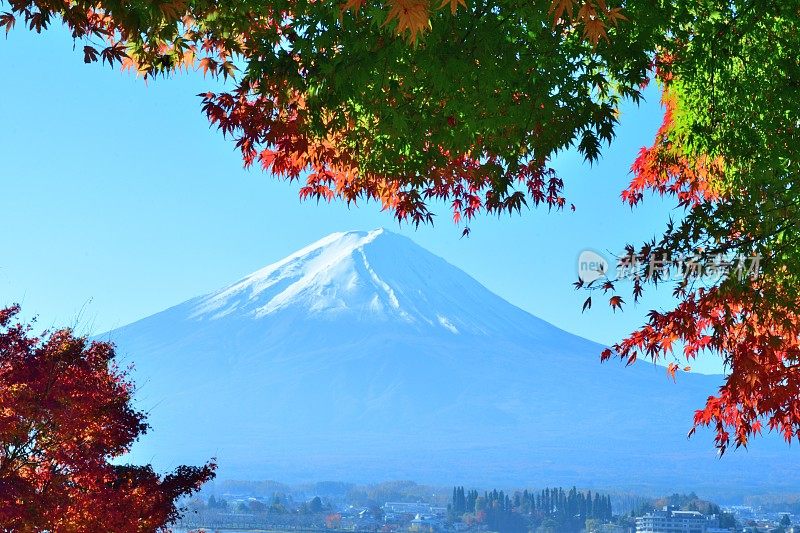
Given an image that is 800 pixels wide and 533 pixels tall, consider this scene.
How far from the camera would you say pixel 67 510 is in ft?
29.0

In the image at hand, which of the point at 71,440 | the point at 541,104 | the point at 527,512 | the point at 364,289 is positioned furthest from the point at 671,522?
the point at 364,289

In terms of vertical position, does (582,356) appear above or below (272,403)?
above

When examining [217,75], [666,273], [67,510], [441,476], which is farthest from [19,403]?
[441,476]

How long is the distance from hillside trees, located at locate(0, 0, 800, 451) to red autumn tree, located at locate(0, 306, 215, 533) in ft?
10.2

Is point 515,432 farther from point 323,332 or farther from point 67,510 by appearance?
point 67,510

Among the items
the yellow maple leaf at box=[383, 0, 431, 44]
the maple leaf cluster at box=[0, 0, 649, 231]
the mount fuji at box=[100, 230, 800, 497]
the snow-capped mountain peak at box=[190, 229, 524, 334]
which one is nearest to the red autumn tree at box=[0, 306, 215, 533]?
the maple leaf cluster at box=[0, 0, 649, 231]

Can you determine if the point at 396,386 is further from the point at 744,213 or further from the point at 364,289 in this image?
the point at 744,213

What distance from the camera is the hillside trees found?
20.1 feet

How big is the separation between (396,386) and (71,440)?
16834 centimetres

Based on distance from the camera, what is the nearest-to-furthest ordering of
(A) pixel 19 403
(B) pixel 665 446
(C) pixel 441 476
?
(A) pixel 19 403 → (C) pixel 441 476 → (B) pixel 665 446

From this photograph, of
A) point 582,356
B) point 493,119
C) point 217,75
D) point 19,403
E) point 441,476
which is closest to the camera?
point 493,119

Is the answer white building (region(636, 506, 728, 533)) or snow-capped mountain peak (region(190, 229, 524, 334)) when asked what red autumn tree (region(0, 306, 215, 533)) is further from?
snow-capped mountain peak (region(190, 229, 524, 334))

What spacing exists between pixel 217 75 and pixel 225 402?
179 m

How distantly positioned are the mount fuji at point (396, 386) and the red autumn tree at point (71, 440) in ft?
513
